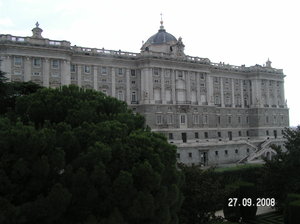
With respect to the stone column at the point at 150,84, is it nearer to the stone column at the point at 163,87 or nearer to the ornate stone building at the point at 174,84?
the ornate stone building at the point at 174,84

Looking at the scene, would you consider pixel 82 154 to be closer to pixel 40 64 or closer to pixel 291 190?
pixel 291 190

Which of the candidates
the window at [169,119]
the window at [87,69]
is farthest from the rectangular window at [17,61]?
the window at [169,119]

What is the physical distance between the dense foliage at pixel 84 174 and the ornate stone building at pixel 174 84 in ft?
112

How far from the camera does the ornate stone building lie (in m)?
48.0

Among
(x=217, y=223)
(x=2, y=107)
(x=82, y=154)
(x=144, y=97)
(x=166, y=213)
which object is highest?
(x=144, y=97)

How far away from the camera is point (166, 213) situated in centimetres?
1435

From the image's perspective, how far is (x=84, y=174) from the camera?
1288 cm

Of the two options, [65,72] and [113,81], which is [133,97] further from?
[65,72]

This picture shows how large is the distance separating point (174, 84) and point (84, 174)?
4654 cm

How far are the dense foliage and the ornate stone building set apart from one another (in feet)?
112

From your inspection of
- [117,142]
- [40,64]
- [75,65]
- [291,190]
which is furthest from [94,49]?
[117,142]

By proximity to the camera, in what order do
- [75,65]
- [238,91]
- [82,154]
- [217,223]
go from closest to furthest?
1. [82,154]
2. [217,223]
3. [75,65]
4. [238,91]

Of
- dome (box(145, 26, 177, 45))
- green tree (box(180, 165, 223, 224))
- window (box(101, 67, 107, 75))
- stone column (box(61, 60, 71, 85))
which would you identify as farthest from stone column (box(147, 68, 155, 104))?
green tree (box(180, 165, 223, 224))

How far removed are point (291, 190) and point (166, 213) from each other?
49.8ft
